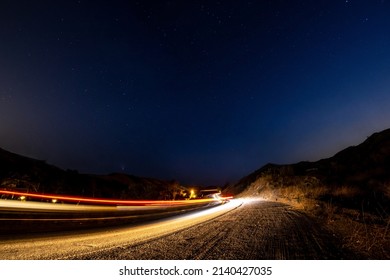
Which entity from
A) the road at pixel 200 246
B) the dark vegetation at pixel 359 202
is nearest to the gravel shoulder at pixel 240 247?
the road at pixel 200 246

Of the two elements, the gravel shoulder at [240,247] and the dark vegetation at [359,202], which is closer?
the gravel shoulder at [240,247]

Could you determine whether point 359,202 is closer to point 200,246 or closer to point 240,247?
point 240,247

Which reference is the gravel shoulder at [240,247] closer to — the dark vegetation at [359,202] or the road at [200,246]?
the road at [200,246]

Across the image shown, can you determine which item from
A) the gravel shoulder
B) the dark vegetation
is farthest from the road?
the dark vegetation

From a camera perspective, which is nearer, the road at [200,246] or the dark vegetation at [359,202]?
the road at [200,246]

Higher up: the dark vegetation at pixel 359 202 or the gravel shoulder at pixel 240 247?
the dark vegetation at pixel 359 202

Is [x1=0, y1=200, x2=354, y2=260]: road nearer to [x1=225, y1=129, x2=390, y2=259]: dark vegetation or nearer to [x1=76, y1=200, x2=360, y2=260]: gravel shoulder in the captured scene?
[x1=76, y1=200, x2=360, y2=260]: gravel shoulder

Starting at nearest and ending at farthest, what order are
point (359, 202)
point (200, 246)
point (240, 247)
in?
1. point (240, 247)
2. point (200, 246)
3. point (359, 202)

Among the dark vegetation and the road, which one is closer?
the road

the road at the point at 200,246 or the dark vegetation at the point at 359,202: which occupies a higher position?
the dark vegetation at the point at 359,202

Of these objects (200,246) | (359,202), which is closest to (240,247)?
(200,246)
